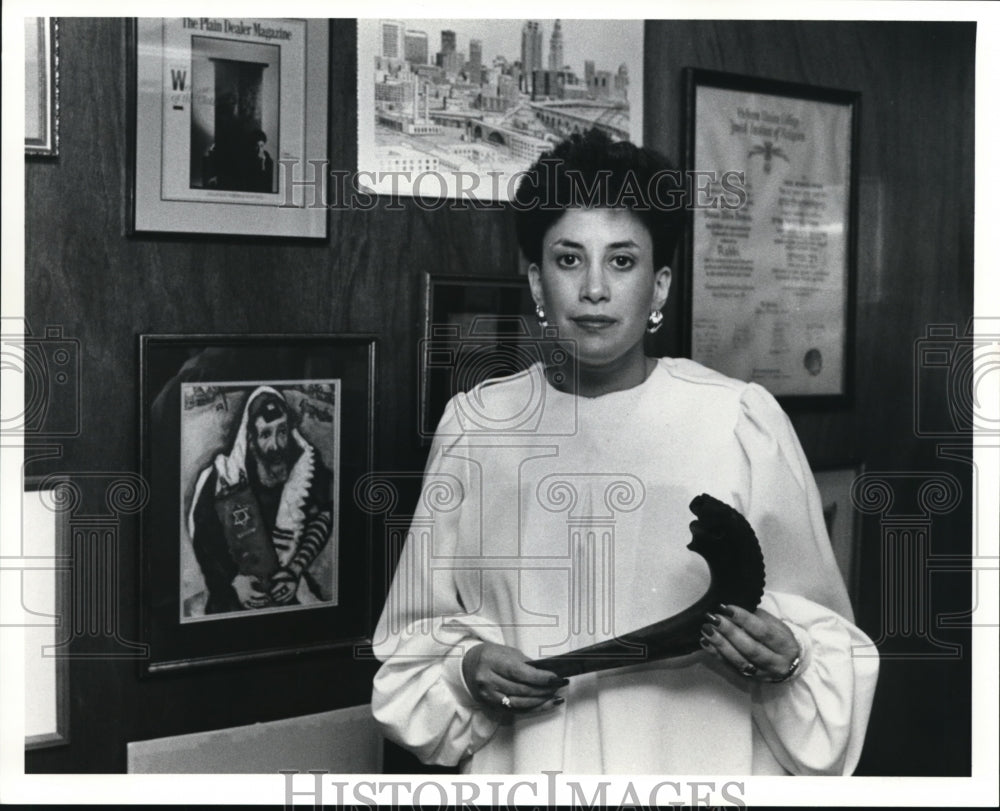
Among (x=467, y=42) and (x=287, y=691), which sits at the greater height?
(x=467, y=42)

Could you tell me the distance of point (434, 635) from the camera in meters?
1.10

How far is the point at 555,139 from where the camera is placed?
1120mm

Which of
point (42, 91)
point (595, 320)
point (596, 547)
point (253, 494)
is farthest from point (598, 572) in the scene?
point (42, 91)

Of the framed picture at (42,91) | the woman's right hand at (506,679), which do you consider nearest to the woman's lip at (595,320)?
the woman's right hand at (506,679)

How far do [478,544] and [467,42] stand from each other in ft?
1.69

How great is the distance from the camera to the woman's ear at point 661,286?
43.2 inches

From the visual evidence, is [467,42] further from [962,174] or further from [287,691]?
[287,691]

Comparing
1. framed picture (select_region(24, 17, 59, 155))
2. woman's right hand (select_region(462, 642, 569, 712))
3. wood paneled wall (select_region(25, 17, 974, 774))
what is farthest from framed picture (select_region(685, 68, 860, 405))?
framed picture (select_region(24, 17, 59, 155))

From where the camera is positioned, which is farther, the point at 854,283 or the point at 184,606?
the point at 854,283

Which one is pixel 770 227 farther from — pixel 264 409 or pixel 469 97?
pixel 264 409

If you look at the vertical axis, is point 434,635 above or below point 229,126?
below

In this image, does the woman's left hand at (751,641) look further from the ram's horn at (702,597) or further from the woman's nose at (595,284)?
the woman's nose at (595,284)

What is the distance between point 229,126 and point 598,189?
1.22ft

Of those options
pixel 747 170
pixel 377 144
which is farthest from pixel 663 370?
pixel 377 144
